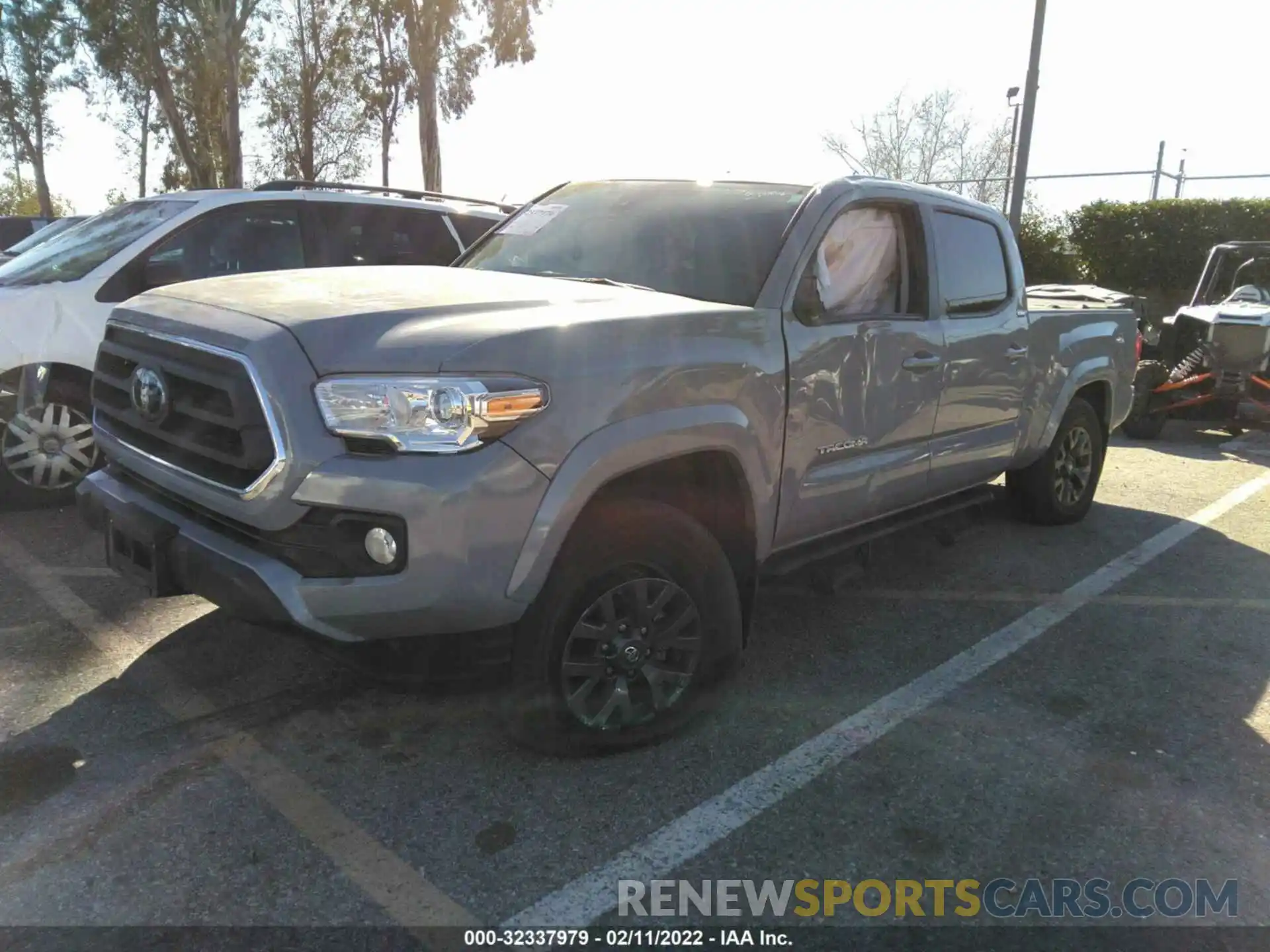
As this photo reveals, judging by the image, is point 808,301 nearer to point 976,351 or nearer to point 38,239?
point 976,351

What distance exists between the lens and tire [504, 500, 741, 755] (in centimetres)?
286

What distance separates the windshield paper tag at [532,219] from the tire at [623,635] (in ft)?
6.04

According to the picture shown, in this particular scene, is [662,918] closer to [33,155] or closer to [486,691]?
[486,691]

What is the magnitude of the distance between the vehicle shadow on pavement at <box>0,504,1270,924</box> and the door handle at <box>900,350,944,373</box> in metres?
1.20

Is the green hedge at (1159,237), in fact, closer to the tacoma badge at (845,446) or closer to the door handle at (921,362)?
the door handle at (921,362)

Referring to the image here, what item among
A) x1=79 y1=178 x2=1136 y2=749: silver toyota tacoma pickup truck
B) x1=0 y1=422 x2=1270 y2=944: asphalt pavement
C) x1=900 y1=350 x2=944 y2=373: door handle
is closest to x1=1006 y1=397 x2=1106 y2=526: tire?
x1=0 y1=422 x2=1270 y2=944: asphalt pavement

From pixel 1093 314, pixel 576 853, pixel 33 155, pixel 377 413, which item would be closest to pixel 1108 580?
pixel 1093 314

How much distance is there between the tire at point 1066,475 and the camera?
6.07m

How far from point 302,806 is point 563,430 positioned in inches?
52.9

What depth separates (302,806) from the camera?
2.84 meters

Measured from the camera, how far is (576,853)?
8.81 feet

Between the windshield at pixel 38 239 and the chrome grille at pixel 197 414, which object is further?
the windshield at pixel 38 239
